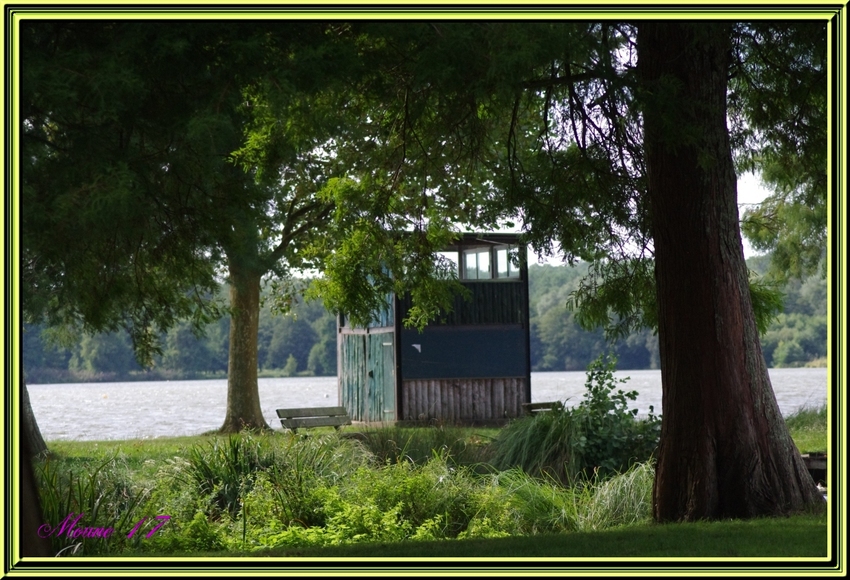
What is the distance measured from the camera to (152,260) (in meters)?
6.88

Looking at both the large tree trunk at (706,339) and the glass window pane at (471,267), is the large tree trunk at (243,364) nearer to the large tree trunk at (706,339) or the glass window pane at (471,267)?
the glass window pane at (471,267)

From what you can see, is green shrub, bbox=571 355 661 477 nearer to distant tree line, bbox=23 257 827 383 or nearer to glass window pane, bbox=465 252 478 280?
glass window pane, bbox=465 252 478 280

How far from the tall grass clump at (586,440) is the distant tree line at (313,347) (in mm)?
35640

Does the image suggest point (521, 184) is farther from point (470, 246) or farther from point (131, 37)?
point (470, 246)

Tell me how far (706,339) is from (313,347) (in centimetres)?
6588

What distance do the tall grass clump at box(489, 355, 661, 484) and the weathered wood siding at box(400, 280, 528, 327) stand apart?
371 inches

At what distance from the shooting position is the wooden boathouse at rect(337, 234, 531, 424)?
20.8 m

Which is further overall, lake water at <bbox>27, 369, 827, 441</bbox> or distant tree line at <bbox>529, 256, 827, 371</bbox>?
distant tree line at <bbox>529, 256, 827, 371</bbox>

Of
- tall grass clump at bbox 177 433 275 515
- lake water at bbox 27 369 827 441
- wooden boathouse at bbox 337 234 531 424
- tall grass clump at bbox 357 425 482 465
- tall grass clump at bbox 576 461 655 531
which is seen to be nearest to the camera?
tall grass clump at bbox 576 461 655 531

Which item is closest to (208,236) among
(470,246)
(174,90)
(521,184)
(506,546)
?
(174,90)

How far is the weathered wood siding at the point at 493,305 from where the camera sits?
20953 millimetres

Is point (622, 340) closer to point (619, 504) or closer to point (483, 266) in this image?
point (483, 266)

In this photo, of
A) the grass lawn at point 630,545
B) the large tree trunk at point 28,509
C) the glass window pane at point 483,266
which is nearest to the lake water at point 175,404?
the glass window pane at point 483,266
